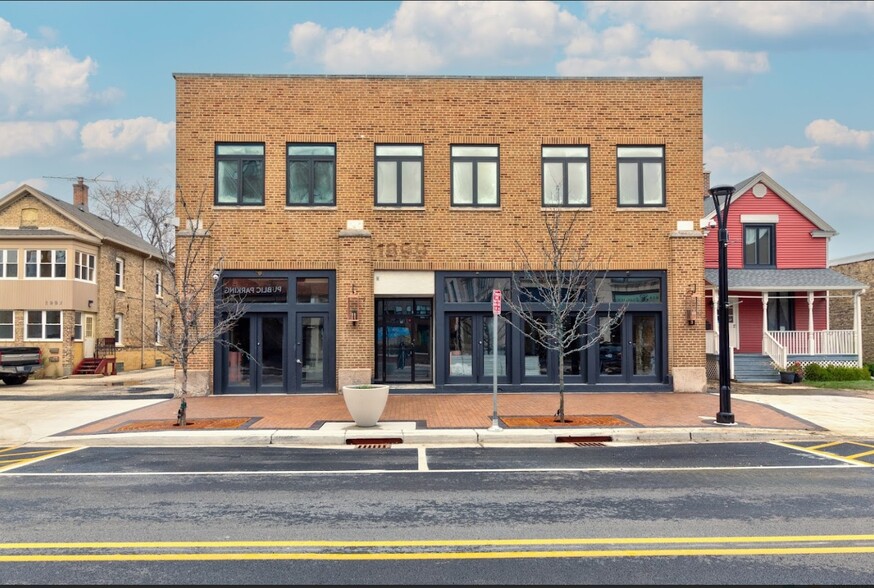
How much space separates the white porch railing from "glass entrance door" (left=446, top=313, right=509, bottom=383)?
38.7 feet

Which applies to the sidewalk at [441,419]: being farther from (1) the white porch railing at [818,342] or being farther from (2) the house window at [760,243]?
(2) the house window at [760,243]

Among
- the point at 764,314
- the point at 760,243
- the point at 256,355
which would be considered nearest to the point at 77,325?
the point at 256,355

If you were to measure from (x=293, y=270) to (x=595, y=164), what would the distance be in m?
9.31

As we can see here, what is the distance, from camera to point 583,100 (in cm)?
1875

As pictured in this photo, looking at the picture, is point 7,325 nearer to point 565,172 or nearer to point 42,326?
point 42,326

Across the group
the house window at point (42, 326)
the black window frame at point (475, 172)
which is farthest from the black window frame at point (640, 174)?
the house window at point (42, 326)

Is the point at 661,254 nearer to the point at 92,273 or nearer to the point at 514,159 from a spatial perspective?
the point at 514,159

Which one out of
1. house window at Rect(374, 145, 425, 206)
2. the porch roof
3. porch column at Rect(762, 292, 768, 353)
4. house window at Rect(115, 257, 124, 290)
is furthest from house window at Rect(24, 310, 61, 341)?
porch column at Rect(762, 292, 768, 353)

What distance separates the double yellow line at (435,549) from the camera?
5625mm

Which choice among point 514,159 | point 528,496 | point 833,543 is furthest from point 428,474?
point 514,159

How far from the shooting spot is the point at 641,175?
62.1ft

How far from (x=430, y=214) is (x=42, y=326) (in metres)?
21.6

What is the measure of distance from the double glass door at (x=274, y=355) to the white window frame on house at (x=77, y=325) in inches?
643

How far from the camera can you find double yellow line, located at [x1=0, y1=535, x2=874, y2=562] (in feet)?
18.5
